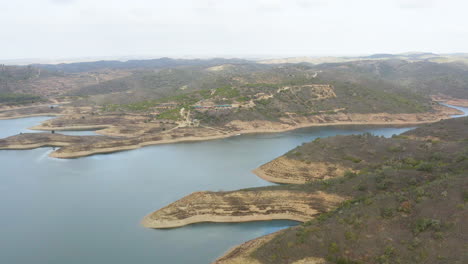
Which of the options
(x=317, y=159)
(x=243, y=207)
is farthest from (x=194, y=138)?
(x=243, y=207)

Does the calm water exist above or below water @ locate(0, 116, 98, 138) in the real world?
below

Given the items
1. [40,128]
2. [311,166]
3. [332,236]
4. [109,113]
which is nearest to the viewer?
[332,236]

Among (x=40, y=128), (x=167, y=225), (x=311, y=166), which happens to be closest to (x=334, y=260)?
(x=167, y=225)

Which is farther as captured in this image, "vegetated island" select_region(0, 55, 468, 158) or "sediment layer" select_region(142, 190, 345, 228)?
"vegetated island" select_region(0, 55, 468, 158)

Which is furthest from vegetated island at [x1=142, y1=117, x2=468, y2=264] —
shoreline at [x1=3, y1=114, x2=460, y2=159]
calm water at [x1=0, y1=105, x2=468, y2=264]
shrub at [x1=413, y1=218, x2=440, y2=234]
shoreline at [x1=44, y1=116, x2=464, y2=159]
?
shoreline at [x1=3, y1=114, x2=460, y2=159]

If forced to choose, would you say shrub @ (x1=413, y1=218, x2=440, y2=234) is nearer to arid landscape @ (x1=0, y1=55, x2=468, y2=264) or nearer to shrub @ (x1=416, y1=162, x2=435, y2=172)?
arid landscape @ (x1=0, y1=55, x2=468, y2=264)

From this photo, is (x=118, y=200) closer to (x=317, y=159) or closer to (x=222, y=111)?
(x=317, y=159)

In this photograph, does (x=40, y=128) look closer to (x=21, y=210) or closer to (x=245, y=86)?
(x=21, y=210)
